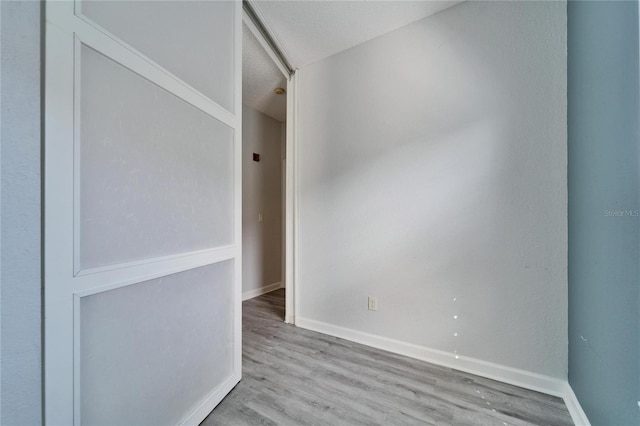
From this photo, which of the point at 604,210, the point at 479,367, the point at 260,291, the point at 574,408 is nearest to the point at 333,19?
the point at 604,210

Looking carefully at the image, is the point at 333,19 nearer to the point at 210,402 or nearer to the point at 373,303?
the point at 373,303

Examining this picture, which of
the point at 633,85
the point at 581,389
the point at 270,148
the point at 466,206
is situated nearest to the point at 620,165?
the point at 633,85

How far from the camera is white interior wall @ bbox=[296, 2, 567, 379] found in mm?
1475

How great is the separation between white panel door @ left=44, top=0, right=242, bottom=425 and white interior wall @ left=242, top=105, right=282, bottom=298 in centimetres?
179

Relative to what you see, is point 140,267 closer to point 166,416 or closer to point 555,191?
point 166,416

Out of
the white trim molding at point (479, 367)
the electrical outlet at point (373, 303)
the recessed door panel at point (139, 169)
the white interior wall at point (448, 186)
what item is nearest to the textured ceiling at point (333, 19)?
the white interior wall at point (448, 186)

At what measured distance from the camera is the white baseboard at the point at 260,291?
3.21m

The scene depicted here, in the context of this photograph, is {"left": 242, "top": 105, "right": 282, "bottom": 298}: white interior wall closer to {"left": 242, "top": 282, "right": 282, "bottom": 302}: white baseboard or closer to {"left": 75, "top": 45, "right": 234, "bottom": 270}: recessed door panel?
{"left": 242, "top": 282, "right": 282, "bottom": 302}: white baseboard

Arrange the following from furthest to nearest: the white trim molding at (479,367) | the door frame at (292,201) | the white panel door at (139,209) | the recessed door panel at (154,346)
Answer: the door frame at (292,201) → the white trim molding at (479,367) → the recessed door panel at (154,346) → the white panel door at (139,209)

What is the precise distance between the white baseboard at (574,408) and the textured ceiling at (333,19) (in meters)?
2.64

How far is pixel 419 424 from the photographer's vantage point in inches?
49.2

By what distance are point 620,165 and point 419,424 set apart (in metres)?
1.54

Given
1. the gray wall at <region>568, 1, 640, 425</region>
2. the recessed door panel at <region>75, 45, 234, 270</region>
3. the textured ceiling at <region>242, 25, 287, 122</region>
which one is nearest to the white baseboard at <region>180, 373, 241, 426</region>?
the recessed door panel at <region>75, 45, 234, 270</region>

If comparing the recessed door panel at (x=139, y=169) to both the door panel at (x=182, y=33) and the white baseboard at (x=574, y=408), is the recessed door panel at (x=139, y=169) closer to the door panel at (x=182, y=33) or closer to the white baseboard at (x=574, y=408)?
the door panel at (x=182, y=33)
